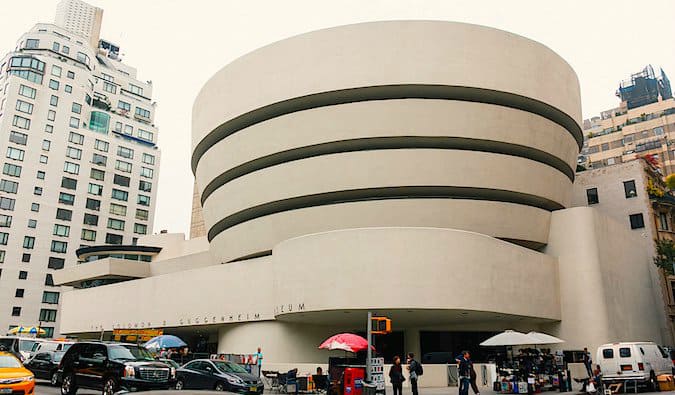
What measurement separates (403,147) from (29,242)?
5808 centimetres

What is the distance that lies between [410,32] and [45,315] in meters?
62.2

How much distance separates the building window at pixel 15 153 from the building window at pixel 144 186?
58.3 ft

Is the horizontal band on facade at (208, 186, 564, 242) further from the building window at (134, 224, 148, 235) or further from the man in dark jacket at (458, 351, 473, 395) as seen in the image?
the building window at (134, 224, 148, 235)

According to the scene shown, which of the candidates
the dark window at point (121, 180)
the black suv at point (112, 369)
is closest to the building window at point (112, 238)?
the dark window at point (121, 180)

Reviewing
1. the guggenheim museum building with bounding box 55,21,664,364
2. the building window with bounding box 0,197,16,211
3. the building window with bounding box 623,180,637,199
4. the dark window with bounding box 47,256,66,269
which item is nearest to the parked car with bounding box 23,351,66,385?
the guggenheim museum building with bounding box 55,21,664,364

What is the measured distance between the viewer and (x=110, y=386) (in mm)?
16359

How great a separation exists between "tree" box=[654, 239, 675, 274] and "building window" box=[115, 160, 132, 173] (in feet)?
237

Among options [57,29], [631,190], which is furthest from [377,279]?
[57,29]

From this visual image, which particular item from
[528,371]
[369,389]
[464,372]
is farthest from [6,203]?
[464,372]

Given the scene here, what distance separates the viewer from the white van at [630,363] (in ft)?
74.0

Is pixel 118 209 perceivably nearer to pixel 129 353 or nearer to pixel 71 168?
pixel 71 168

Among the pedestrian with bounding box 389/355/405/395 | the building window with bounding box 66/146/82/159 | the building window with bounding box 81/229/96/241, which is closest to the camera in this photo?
the pedestrian with bounding box 389/355/405/395

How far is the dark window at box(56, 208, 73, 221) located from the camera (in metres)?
75.2

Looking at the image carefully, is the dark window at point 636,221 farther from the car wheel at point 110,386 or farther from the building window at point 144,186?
the building window at point 144,186
